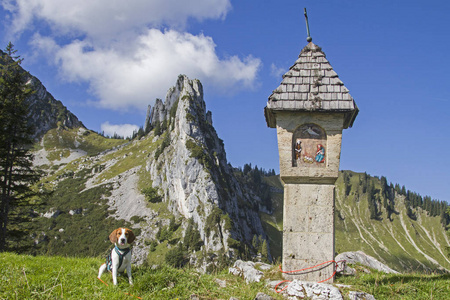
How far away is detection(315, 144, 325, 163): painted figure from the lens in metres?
9.50

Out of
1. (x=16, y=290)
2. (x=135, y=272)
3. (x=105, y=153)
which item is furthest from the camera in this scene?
(x=105, y=153)

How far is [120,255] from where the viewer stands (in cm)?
782

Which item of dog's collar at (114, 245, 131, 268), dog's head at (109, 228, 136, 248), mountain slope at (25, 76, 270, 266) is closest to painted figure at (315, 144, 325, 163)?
dog's head at (109, 228, 136, 248)

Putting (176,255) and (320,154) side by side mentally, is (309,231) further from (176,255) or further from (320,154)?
(176,255)

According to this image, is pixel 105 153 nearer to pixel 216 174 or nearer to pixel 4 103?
pixel 216 174

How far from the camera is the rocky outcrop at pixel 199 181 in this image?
125 m

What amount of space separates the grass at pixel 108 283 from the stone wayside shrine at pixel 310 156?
59.0 inches

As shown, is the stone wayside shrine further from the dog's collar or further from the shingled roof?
the dog's collar

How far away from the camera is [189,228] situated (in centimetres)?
12419

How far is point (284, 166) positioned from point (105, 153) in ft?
648

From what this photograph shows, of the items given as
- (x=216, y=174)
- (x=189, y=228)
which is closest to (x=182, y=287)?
(x=189, y=228)

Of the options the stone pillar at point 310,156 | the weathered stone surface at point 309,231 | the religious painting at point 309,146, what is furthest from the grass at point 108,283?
the religious painting at point 309,146

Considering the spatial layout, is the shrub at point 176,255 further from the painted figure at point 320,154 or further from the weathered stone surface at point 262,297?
the weathered stone surface at point 262,297

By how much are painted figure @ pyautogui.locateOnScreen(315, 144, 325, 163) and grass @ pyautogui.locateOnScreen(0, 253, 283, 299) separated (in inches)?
138
